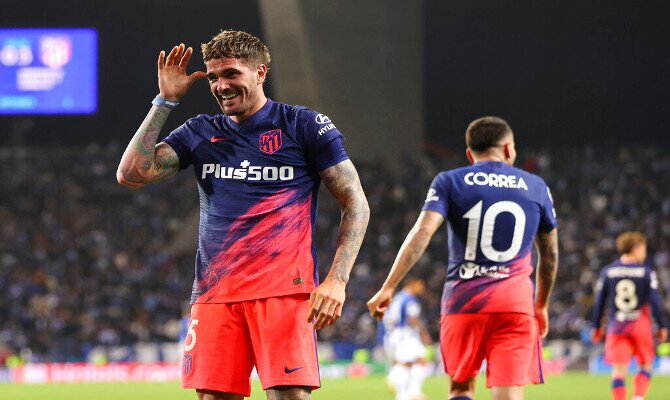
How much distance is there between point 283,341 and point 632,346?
8.54 meters

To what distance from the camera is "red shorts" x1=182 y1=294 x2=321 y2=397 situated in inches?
185

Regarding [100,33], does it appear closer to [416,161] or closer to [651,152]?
[416,161]

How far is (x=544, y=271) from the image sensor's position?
677cm

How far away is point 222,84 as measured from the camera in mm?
4789

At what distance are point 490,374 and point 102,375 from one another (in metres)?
19.4

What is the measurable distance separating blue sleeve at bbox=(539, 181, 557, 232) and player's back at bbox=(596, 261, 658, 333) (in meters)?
5.73

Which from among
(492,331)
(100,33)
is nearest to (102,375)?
(100,33)

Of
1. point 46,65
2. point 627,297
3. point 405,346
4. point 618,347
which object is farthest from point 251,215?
point 46,65

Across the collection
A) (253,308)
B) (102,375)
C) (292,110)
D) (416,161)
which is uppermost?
(416,161)

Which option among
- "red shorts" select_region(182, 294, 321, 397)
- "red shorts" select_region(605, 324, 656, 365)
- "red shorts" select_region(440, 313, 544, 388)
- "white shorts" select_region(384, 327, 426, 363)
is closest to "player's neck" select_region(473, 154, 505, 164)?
"red shorts" select_region(440, 313, 544, 388)

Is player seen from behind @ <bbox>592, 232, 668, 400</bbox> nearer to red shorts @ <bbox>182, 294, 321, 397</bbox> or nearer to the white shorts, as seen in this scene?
the white shorts

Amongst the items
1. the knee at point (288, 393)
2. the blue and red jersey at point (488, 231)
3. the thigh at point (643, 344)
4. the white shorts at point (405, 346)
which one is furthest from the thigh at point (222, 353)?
the white shorts at point (405, 346)

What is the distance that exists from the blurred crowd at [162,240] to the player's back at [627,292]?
11537 mm

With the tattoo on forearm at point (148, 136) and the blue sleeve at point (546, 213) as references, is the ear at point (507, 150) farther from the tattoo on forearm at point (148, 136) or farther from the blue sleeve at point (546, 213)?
the tattoo on forearm at point (148, 136)
